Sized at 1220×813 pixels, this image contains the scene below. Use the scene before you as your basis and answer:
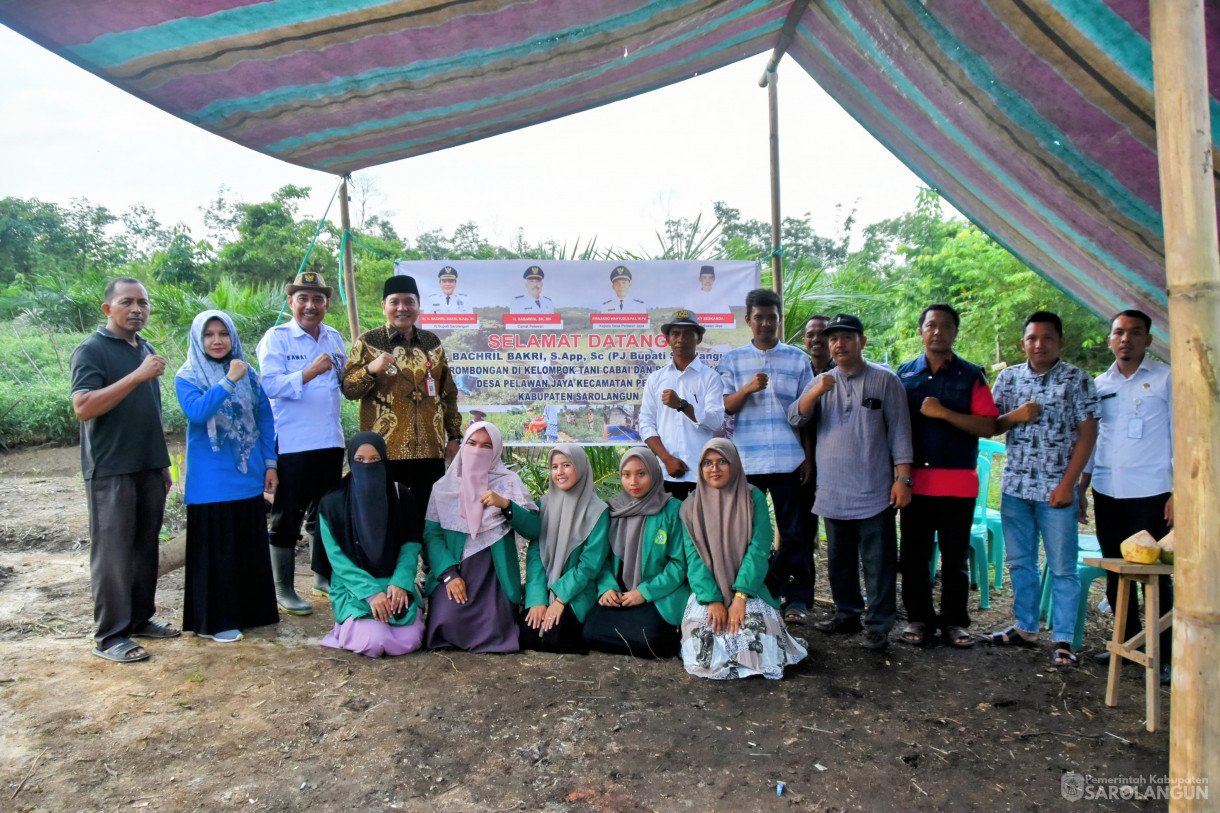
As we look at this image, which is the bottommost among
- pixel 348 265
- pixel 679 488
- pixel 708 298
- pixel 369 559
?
pixel 369 559

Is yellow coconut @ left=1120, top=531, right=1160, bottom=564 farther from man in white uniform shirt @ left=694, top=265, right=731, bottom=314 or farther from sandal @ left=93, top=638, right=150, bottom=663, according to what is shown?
sandal @ left=93, top=638, right=150, bottom=663

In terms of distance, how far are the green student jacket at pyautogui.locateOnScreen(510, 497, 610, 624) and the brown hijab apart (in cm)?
45

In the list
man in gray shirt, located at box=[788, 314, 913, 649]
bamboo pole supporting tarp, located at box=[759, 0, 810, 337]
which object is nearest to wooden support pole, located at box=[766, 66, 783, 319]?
bamboo pole supporting tarp, located at box=[759, 0, 810, 337]

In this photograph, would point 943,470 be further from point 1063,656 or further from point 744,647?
point 744,647

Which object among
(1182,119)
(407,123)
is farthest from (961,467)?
(407,123)

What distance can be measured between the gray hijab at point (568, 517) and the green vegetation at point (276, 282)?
5.22 ft

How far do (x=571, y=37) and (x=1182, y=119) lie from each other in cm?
207

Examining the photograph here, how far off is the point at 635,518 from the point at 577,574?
1.26ft

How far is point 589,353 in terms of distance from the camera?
478cm

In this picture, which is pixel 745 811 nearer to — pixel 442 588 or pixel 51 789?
pixel 442 588

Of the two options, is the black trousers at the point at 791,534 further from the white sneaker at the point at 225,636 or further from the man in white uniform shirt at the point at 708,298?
the white sneaker at the point at 225,636

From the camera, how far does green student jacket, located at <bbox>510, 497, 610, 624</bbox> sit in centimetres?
359

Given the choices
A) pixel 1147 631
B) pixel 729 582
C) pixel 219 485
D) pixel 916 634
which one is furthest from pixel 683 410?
pixel 219 485

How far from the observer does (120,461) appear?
10.7 feet
